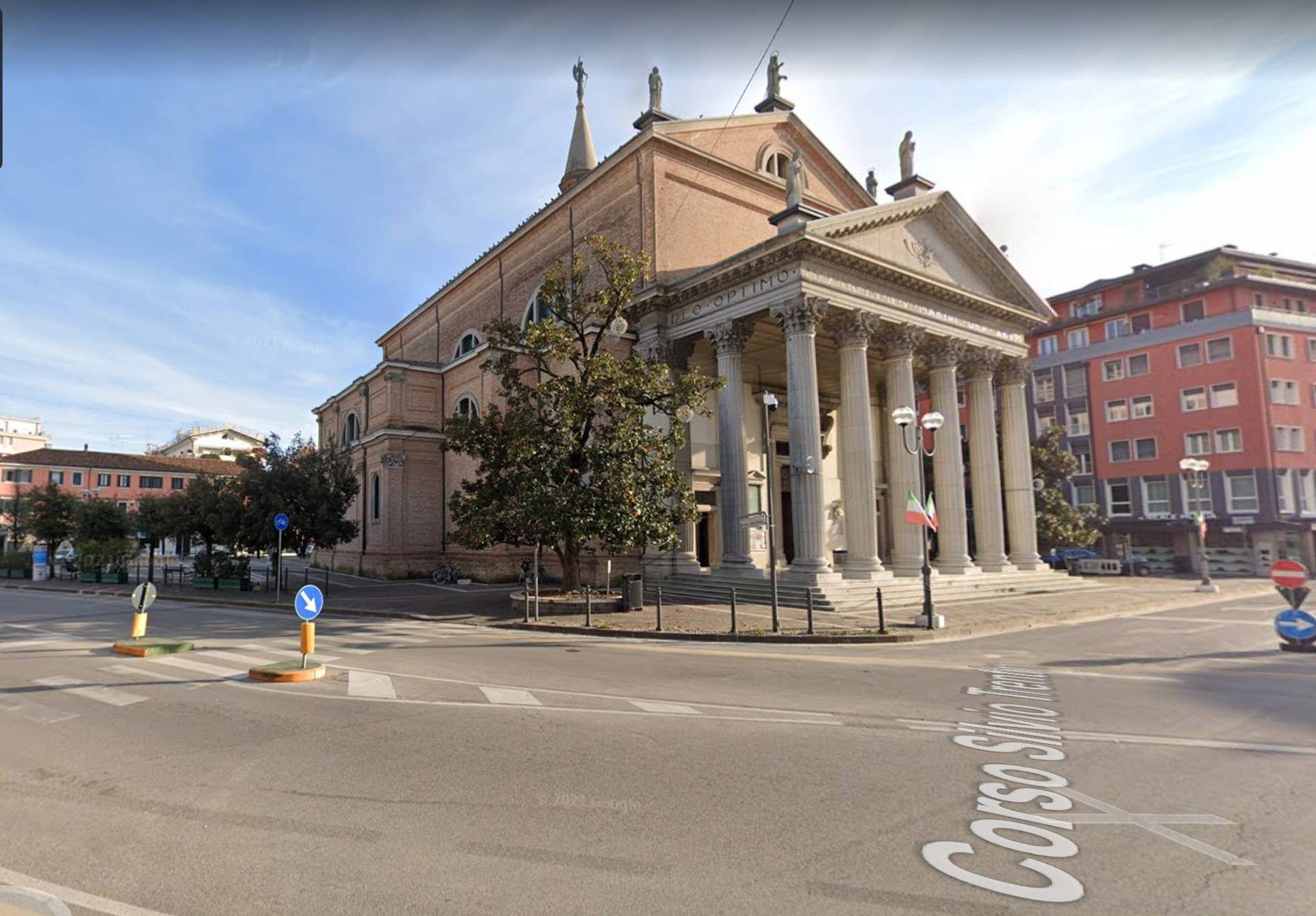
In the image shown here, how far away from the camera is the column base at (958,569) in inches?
928

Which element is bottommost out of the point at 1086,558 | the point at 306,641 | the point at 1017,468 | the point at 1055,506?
the point at 1086,558

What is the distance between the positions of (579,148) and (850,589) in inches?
1132

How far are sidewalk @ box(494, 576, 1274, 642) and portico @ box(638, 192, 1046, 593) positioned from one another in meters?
2.30

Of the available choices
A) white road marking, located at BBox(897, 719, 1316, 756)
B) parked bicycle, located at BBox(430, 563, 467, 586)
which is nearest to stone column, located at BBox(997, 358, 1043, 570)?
white road marking, located at BBox(897, 719, 1316, 756)

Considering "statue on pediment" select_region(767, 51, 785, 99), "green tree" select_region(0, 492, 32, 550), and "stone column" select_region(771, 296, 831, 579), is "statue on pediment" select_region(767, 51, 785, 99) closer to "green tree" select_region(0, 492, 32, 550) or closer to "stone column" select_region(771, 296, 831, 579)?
"stone column" select_region(771, 296, 831, 579)

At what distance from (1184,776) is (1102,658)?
7262mm

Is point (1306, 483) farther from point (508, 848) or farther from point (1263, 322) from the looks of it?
point (508, 848)

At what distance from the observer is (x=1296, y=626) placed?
12.3 m

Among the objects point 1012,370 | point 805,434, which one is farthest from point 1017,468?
point 805,434

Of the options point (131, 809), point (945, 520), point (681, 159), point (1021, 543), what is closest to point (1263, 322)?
point (1021, 543)

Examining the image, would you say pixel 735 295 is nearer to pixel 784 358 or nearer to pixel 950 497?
pixel 784 358

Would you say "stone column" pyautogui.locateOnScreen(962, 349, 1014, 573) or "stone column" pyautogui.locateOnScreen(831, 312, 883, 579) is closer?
"stone column" pyautogui.locateOnScreen(831, 312, 883, 579)

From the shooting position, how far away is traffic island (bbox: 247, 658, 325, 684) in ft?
30.9

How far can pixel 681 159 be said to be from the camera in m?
26.5
